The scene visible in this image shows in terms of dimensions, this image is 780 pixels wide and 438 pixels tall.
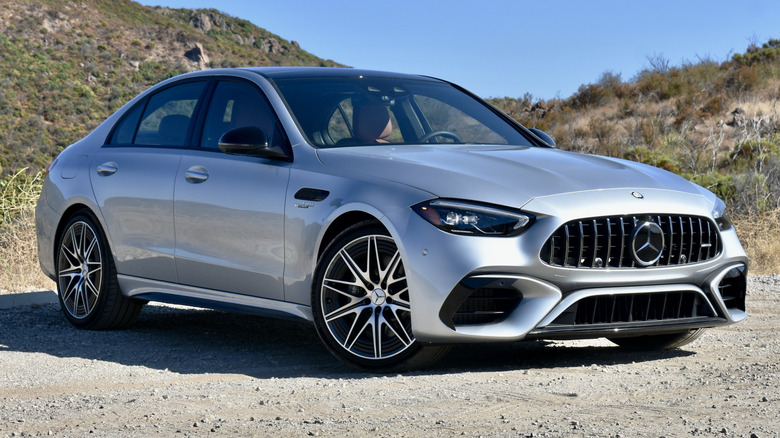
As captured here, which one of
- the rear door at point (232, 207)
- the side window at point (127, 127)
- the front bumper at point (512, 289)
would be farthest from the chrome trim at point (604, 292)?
the side window at point (127, 127)

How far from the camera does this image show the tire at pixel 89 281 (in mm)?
7219

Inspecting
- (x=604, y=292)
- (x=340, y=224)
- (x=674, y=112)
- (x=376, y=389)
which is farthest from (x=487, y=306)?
(x=674, y=112)

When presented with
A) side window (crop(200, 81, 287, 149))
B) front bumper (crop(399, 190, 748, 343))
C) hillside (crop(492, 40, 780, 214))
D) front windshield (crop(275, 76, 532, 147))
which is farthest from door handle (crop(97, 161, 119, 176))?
hillside (crop(492, 40, 780, 214))

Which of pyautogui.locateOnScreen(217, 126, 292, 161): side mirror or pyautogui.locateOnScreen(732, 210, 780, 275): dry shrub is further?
pyautogui.locateOnScreen(732, 210, 780, 275): dry shrub

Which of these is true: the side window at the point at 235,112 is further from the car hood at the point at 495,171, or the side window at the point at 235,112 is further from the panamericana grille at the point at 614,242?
the panamericana grille at the point at 614,242

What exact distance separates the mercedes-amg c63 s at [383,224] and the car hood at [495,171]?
15 millimetres

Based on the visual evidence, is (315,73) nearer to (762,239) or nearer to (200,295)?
(200,295)

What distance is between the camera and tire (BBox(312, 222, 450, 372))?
5199 millimetres

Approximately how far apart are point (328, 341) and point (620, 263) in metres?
1.53

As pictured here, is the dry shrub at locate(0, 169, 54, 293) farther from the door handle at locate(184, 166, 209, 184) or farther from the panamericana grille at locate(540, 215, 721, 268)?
the panamericana grille at locate(540, 215, 721, 268)

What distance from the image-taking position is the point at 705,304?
5.57 metres

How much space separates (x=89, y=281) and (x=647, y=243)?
3.96 m

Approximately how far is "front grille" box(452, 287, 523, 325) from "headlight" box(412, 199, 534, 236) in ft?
0.92

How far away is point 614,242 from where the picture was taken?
5176 mm
